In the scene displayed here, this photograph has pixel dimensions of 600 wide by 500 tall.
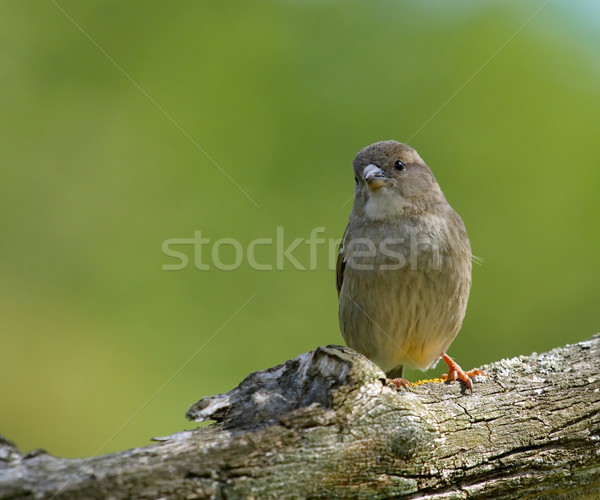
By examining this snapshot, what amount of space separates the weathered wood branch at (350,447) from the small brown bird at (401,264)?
1.33 meters

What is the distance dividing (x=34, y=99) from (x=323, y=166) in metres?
2.79

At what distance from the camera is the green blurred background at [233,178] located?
17.8 feet

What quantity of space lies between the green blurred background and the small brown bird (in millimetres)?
602

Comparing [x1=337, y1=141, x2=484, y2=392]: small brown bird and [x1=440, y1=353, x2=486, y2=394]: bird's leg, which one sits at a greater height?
[x1=337, y1=141, x2=484, y2=392]: small brown bird

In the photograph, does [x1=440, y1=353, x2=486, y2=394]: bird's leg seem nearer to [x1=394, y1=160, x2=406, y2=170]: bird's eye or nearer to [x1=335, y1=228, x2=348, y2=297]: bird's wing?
[x1=335, y1=228, x2=348, y2=297]: bird's wing

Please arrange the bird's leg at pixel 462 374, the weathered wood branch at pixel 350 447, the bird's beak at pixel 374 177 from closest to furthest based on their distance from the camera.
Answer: the weathered wood branch at pixel 350 447 → the bird's leg at pixel 462 374 → the bird's beak at pixel 374 177

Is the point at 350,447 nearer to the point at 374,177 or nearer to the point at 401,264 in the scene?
the point at 401,264

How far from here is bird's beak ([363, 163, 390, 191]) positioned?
4.96m

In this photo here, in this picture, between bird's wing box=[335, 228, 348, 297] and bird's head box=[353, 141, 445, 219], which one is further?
bird's wing box=[335, 228, 348, 297]

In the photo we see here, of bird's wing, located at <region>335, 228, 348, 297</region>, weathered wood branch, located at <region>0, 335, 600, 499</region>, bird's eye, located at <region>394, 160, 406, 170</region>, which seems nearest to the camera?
weathered wood branch, located at <region>0, 335, 600, 499</region>

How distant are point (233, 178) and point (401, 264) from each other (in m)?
1.81
